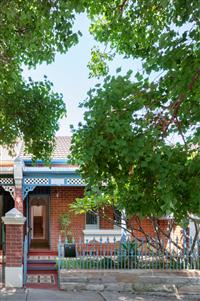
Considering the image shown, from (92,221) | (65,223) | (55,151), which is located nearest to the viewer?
(65,223)

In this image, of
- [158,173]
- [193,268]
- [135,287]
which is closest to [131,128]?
[158,173]

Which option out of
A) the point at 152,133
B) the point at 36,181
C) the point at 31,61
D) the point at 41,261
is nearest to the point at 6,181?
the point at 36,181

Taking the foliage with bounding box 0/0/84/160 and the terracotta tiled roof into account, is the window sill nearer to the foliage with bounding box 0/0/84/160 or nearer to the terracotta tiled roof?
the terracotta tiled roof

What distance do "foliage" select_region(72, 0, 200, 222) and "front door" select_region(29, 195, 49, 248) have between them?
39.4ft

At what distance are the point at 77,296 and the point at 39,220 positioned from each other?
10838 millimetres

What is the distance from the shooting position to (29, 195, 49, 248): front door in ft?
56.2

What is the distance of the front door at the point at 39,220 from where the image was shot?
17125 millimetres

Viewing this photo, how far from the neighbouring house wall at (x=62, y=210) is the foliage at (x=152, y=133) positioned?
10.8m

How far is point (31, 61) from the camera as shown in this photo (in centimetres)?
739

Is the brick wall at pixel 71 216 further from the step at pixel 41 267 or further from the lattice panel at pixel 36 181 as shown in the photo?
the step at pixel 41 267

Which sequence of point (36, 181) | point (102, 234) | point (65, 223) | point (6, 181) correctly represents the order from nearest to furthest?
point (6, 181) → point (36, 181) → point (65, 223) → point (102, 234)

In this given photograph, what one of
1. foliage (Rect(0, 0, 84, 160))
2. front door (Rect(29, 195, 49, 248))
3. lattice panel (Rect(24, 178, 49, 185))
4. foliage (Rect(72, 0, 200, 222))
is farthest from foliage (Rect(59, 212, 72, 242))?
foliage (Rect(72, 0, 200, 222))

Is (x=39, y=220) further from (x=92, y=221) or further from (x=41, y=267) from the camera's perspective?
(x=41, y=267)

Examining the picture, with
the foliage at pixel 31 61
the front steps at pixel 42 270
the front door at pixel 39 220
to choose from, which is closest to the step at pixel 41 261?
the front steps at pixel 42 270
